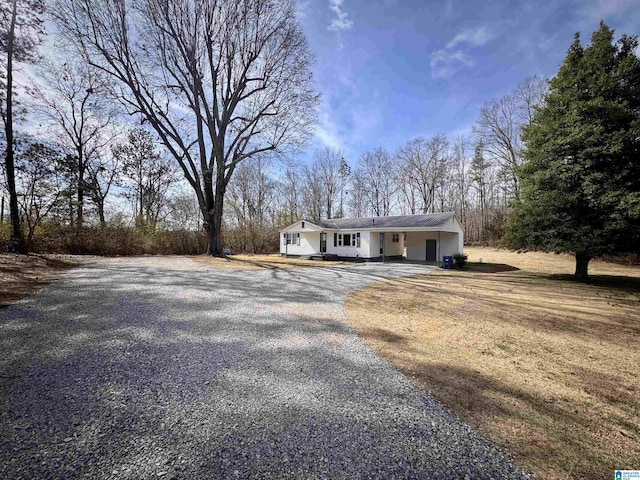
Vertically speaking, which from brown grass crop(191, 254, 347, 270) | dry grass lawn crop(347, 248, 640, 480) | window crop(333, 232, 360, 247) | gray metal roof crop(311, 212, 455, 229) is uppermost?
gray metal roof crop(311, 212, 455, 229)

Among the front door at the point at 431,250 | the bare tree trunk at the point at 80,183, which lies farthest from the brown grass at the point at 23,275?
the front door at the point at 431,250

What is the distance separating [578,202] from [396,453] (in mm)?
12291

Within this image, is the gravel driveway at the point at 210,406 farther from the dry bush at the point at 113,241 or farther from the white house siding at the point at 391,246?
the white house siding at the point at 391,246

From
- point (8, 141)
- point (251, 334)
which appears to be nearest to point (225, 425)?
point (251, 334)

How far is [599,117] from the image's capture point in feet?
30.4

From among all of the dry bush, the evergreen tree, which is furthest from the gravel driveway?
the dry bush

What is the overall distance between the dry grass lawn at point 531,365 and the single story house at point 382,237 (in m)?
10.1

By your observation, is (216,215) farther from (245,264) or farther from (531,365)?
(531,365)

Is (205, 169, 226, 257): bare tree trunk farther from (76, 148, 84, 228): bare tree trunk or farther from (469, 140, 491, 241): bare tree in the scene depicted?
(469, 140, 491, 241): bare tree

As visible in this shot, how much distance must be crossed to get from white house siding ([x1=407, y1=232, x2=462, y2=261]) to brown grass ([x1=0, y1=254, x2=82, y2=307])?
1853cm

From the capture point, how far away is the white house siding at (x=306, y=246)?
20.8 metres

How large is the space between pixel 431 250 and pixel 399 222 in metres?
3.10

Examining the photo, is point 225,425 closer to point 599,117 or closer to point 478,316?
point 478,316

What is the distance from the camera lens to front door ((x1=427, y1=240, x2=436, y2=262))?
18.2m
